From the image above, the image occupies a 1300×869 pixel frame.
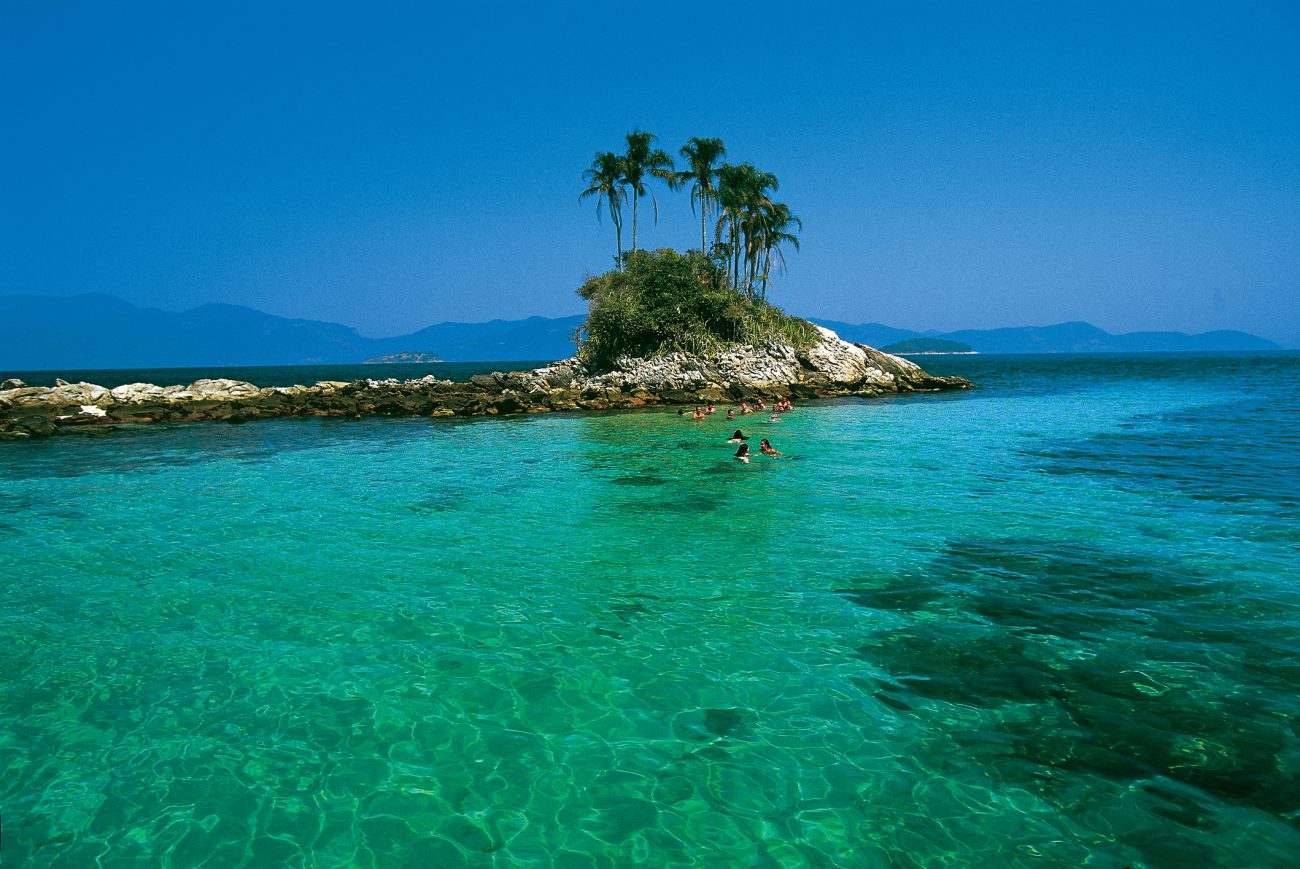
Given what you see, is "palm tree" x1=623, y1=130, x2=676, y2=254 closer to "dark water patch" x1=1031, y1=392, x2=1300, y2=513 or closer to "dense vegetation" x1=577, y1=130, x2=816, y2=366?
"dense vegetation" x1=577, y1=130, x2=816, y2=366

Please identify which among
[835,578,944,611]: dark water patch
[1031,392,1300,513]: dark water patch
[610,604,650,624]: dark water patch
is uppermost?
[1031,392,1300,513]: dark water patch

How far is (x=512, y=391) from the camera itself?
136 feet

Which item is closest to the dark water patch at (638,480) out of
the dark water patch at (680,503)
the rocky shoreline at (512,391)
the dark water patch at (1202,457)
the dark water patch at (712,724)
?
the dark water patch at (680,503)

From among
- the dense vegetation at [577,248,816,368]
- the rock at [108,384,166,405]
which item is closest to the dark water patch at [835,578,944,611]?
the dense vegetation at [577,248,816,368]

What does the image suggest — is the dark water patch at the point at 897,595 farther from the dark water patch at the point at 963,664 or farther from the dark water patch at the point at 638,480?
the dark water patch at the point at 638,480

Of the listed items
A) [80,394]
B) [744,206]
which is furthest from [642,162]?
[80,394]

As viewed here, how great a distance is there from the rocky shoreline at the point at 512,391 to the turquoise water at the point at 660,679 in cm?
2048

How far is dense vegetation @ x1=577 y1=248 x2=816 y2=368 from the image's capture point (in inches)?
1704

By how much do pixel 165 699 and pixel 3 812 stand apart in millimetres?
1544

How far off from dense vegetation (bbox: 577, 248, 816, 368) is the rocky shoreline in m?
1.28

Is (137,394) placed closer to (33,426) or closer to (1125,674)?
(33,426)

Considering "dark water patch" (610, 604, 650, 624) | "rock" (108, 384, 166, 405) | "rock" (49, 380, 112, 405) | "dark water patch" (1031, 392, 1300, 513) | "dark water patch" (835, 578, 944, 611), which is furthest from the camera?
"rock" (108, 384, 166, 405)

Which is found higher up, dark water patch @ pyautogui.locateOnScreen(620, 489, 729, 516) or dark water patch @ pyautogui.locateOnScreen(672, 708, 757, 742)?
dark water patch @ pyautogui.locateOnScreen(620, 489, 729, 516)

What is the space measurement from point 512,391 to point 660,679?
36549 millimetres
